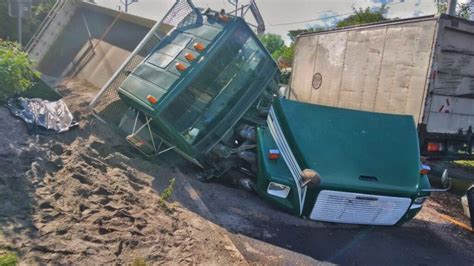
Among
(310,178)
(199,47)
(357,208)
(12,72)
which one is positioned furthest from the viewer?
(12,72)

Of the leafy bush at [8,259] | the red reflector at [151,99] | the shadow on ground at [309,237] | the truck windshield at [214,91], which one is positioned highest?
the truck windshield at [214,91]

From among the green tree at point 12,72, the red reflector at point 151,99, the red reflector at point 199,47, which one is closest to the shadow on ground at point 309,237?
the red reflector at point 151,99

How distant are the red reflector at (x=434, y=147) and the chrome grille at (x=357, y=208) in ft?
8.79

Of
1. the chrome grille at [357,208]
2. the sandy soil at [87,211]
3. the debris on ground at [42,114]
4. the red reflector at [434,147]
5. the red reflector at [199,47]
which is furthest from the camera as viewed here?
the red reflector at [434,147]

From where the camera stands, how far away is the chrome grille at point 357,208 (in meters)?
4.87

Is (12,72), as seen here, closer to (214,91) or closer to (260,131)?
(214,91)

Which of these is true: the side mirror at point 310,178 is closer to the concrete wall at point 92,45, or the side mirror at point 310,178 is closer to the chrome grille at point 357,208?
the chrome grille at point 357,208

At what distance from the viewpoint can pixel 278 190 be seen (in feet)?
17.1

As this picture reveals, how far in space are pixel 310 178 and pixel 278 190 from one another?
64cm

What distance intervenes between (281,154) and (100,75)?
7742 mm

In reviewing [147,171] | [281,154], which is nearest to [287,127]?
[281,154]

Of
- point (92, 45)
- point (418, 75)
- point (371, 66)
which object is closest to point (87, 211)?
point (418, 75)

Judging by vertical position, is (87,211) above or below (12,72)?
below

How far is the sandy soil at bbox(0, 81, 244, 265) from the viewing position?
3.81 m
